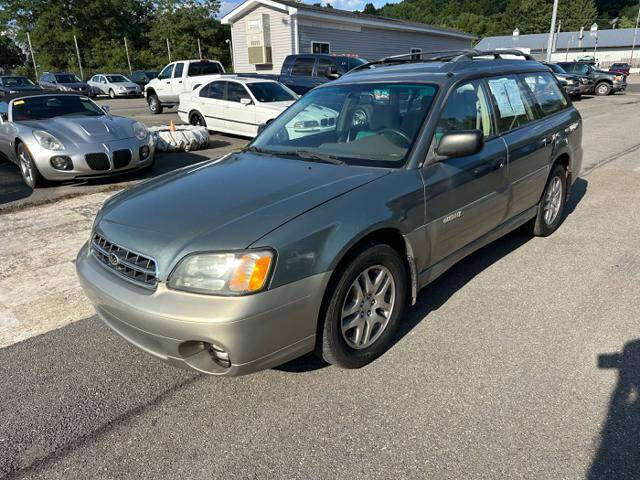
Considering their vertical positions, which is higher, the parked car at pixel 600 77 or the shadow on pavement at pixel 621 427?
the parked car at pixel 600 77

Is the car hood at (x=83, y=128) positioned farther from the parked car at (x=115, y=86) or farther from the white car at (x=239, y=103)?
the parked car at (x=115, y=86)

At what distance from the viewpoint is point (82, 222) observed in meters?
5.71

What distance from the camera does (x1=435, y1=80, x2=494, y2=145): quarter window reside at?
10.7 ft

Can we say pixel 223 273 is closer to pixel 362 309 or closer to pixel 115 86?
pixel 362 309

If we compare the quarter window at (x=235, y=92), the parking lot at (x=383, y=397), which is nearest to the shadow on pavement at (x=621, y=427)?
the parking lot at (x=383, y=397)

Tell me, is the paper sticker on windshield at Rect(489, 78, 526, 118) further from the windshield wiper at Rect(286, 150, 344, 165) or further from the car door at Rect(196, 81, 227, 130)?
the car door at Rect(196, 81, 227, 130)

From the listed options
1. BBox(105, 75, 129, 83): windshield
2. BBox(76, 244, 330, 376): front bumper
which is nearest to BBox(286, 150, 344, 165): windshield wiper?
BBox(76, 244, 330, 376): front bumper

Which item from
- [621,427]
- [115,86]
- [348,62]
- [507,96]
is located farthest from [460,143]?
[115,86]

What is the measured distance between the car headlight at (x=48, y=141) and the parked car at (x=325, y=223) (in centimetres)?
435

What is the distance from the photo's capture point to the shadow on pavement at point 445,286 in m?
2.90

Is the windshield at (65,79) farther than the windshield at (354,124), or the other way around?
the windshield at (65,79)

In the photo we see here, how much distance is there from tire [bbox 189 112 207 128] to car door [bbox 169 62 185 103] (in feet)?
16.3

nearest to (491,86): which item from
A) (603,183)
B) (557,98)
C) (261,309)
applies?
(557,98)

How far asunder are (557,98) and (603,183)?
286 centimetres
